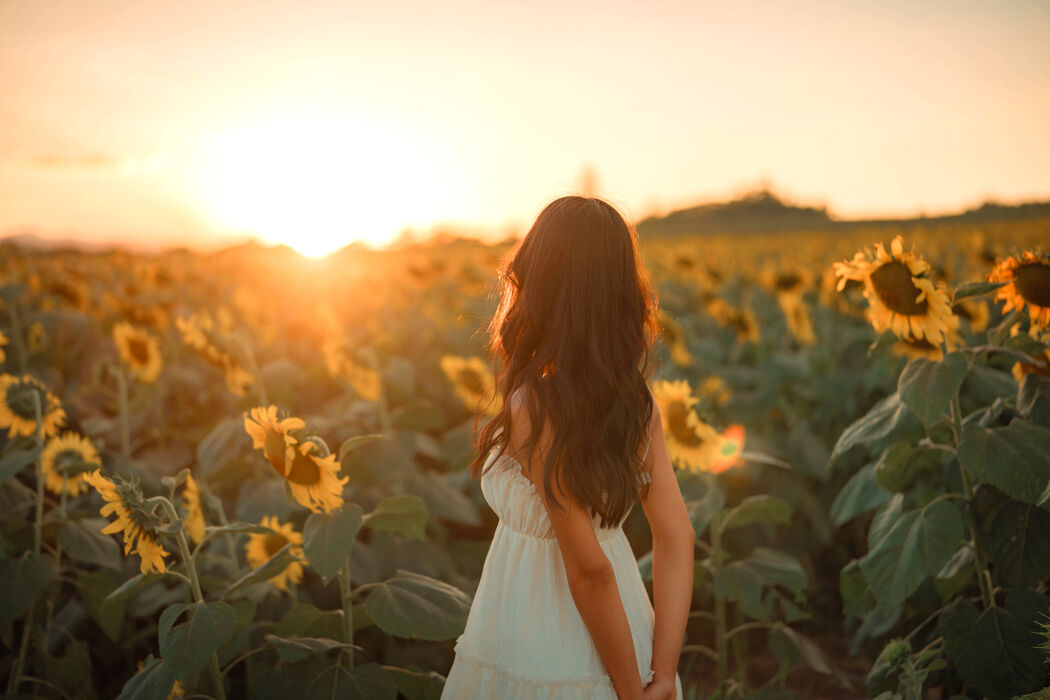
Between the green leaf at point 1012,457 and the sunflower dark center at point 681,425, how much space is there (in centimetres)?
83

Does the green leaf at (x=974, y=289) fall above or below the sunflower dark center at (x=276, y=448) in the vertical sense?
above

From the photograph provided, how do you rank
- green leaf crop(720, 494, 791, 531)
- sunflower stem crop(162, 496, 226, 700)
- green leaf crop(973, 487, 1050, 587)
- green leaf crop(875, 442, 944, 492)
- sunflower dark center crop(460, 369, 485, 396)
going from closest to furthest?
1. sunflower stem crop(162, 496, 226, 700)
2. green leaf crop(973, 487, 1050, 587)
3. green leaf crop(875, 442, 944, 492)
4. green leaf crop(720, 494, 791, 531)
5. sunflower dark center crop(460, 369, 485, 396)

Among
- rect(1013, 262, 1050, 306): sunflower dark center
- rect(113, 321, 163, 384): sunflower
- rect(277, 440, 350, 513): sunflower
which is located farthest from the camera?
rect(113, 321, 163, 384): sunflower

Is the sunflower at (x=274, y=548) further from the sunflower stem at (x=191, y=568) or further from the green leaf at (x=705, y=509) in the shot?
the green leaf at (x=705, y=509)

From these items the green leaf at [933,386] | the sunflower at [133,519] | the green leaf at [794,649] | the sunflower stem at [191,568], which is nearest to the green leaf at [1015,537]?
the green leaf at [933,386]

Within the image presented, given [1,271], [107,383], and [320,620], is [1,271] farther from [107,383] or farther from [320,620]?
[320,620]

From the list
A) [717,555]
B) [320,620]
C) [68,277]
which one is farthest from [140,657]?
[68,277]

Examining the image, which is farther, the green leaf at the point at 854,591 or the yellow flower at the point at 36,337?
the yellow flower at the point at 36,337

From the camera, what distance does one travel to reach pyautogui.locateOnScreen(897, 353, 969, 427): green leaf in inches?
81.7

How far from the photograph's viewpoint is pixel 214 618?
1895mm

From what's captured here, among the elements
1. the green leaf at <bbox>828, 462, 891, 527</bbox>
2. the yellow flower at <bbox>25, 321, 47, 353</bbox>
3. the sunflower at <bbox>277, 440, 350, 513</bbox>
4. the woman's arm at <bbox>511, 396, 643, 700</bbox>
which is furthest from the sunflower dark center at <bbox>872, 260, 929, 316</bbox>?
the yellow flower at <bbox>25, 321, 47, 353</bbox>

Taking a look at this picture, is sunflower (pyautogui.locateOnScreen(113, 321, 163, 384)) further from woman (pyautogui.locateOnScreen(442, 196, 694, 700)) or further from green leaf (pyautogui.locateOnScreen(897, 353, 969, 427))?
green leaf (pyautogui.locateOnScreen(897, 353, 969, 427))

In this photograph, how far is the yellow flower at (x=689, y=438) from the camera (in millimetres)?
2666

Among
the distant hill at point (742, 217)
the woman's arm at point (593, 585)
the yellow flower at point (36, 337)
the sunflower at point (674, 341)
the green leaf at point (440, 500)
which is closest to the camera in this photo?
the woman's arm at point (593, 585)
